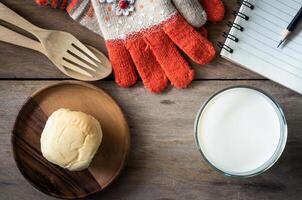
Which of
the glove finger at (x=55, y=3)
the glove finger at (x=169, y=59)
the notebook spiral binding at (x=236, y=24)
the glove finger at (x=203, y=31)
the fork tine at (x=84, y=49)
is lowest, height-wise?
the fork tine at (x=84, y=49)

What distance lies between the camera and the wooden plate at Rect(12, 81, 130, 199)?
2.50ft

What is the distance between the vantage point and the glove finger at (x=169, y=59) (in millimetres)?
764

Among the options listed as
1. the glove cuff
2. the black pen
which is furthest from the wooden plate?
the black pen

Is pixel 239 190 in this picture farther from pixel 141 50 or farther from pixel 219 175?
pixel 141 50

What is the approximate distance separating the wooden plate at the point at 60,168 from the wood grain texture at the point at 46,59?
0.04 metres

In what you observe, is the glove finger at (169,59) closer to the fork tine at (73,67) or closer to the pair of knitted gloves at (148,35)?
the pair of knitted gloves at (148,35)

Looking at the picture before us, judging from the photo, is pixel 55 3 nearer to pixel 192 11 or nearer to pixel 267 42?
pixel 192 11

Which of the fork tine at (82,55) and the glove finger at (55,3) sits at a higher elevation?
the glove finger at (55,3)

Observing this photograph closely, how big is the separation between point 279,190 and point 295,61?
20 cm

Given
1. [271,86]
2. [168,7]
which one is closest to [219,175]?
[271,86]

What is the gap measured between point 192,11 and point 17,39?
27 cm

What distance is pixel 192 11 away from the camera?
747 mm

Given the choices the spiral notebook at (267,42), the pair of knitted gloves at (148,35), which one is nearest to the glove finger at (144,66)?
the pair of knitted gloves at (148,35)

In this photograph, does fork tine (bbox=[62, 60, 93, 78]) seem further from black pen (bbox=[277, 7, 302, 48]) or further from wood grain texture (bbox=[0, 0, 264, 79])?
black pen (bbox=[277, 7, 302, 48])
